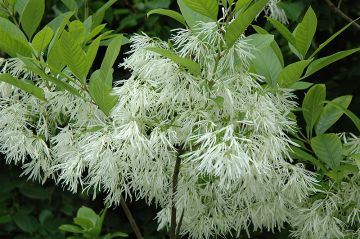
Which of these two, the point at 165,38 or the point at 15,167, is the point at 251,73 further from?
the point at 15,167

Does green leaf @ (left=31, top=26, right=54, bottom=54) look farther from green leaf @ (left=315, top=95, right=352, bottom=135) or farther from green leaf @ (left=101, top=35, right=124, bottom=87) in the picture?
green leaf @ (left=315, top=95, right=352, bottom=135)

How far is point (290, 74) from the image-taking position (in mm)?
1330

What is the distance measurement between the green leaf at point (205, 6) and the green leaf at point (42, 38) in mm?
347

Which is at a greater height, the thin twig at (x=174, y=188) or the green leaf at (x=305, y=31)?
the green leaf at (x=305, y=31)

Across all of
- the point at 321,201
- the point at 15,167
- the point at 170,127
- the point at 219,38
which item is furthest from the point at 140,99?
the point at 15,167

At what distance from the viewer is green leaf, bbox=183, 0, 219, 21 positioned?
3.94 feet

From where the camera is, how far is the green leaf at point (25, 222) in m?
2.47

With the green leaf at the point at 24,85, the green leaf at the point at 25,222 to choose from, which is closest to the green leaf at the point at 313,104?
the green leaf at the point at 24,85

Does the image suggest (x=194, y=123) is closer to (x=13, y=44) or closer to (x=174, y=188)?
(x=174, y=188)

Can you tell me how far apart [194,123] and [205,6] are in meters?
0.23

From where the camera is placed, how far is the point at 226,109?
3.88 feet

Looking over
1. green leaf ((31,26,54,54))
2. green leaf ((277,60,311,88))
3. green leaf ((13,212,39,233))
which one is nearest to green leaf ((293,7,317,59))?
green leaf ((277,60,311,88))

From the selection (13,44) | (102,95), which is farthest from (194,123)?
(13,44)

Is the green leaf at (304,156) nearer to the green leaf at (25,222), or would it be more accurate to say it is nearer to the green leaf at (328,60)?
the green leaf at (328,60)
